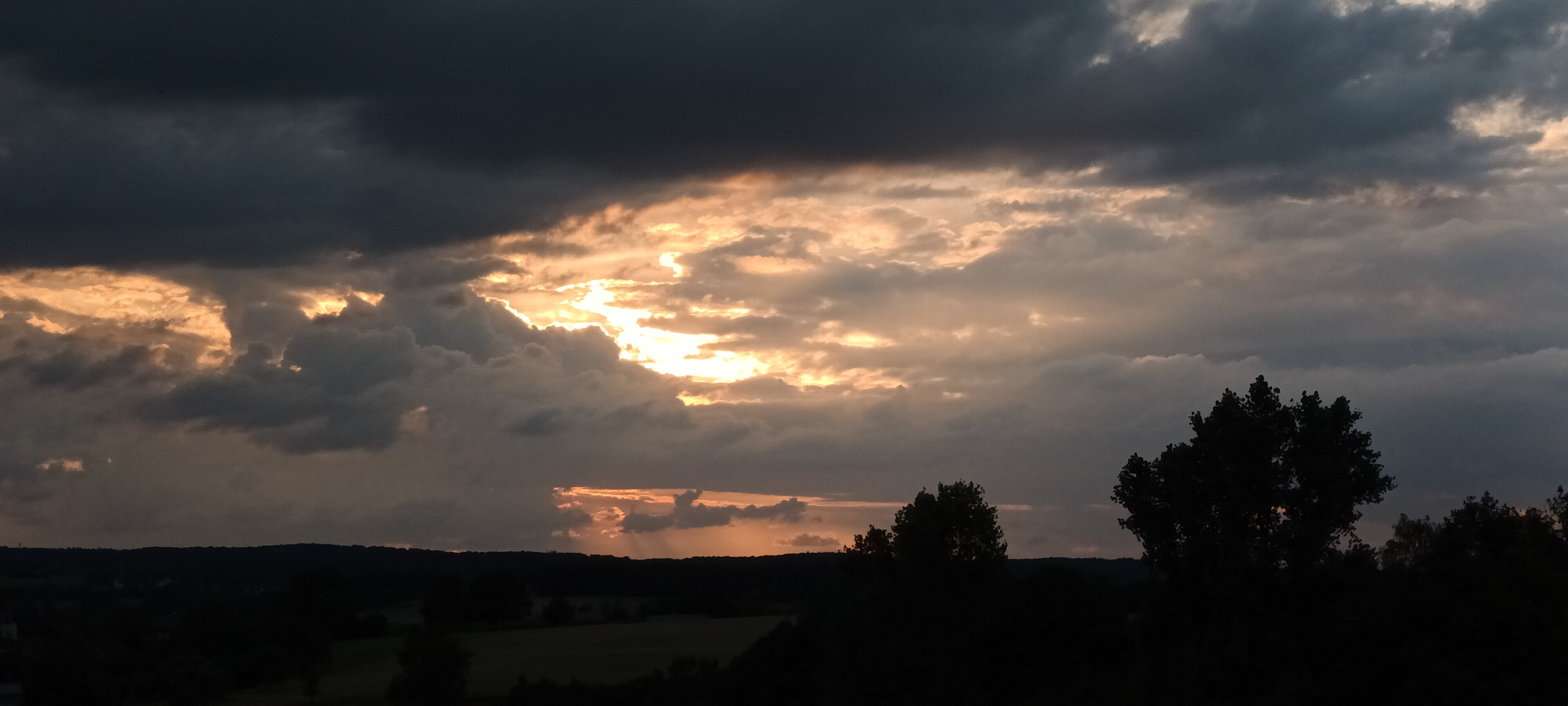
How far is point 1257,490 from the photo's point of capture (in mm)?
54281

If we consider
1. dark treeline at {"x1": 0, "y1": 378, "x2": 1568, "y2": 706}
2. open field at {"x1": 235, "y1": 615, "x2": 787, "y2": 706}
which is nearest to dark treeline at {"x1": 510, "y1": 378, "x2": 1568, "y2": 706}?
dark treeline at {"x1": 0, "y1": 378, "x2": 1568, "y2": 706}

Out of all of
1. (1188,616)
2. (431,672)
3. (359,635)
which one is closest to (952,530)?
(1188,616)

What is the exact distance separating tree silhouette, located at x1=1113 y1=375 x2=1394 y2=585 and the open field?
53949 mm

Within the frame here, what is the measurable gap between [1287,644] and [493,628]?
123861mm

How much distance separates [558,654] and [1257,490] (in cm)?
7902

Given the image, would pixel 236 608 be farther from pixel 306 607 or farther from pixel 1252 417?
pixel 1252 417

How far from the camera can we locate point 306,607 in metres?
159

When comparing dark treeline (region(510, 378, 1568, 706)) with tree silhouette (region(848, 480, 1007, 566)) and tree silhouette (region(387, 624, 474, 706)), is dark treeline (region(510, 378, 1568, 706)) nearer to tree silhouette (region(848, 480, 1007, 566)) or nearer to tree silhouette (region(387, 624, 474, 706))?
tree silhouette (region(848, 480, 1007, 566))

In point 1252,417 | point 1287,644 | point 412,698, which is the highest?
point 1252,417

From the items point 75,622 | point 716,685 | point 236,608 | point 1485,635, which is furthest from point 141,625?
point 1485,635

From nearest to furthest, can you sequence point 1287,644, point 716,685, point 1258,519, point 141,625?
point 1287,644 → point 1258,519 → point 716,685 → point 141,625

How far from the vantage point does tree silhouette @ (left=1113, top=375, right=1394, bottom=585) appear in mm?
52281

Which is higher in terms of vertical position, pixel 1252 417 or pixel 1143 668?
pixel 1252 417

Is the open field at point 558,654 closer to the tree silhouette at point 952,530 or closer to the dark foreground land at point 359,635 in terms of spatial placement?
the dark foreground land at point 359,635
